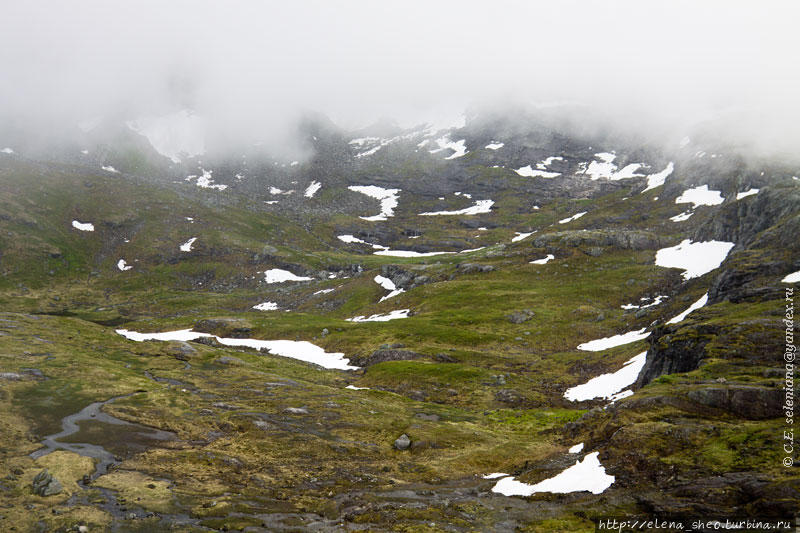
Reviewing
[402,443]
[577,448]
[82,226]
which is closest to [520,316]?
[402,443]

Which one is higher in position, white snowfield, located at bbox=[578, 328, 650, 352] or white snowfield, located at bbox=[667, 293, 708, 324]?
white snowfield, located at bbox=[667, 293, 708, 324]

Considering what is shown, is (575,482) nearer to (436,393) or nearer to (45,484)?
(45,484)

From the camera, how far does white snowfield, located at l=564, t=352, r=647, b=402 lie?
179 feet

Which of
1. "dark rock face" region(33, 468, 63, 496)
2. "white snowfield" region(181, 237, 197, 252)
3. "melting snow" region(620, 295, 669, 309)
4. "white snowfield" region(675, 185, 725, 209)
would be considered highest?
"white snowfield" region(675, 185, 725, 209)

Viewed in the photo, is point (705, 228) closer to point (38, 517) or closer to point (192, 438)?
point (192, 438)

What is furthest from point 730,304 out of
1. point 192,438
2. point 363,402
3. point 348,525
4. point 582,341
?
point 192,438

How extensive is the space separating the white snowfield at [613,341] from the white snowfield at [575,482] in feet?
161

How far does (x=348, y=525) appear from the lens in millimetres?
25156

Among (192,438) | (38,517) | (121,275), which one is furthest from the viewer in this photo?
(121,275)

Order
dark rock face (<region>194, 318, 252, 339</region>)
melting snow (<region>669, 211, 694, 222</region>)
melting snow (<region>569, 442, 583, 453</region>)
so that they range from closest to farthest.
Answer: melting snow (<region>569, 442, 583, 453</region>), dark rock face (<region>194, 318, 252, 339</region>), melting snow (<region>669, 211, 694, 222</region>)

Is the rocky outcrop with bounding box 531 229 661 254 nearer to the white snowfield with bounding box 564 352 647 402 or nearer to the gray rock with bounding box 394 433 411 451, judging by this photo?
the white snowfield with bounding box 564 352 647 402

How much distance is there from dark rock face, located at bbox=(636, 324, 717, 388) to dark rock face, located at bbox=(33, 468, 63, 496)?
164 feet

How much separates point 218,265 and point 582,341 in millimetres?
139716

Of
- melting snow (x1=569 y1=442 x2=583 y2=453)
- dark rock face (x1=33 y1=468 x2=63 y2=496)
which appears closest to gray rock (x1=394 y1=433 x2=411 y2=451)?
melting snow (x1=569 y1=442 x2=583 y2=453)
